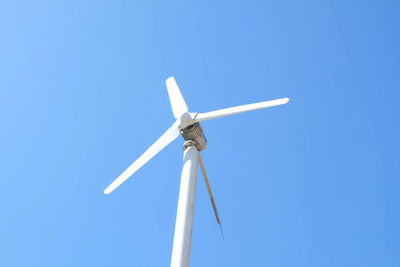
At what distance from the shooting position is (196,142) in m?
18.5

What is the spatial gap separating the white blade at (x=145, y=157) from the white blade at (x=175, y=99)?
1.36 meters

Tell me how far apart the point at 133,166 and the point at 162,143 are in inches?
79.6

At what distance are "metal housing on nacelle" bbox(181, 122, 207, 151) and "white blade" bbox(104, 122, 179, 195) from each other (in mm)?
560

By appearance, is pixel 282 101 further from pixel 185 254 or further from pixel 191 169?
pixel 185 254

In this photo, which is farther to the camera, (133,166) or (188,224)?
(133,166)

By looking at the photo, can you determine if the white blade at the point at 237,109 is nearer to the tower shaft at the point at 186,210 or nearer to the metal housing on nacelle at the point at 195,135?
the metal housing on nacelle at the point at 195,135

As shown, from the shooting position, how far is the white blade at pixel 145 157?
18250mm

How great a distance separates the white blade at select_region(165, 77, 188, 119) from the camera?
20156 millimetres

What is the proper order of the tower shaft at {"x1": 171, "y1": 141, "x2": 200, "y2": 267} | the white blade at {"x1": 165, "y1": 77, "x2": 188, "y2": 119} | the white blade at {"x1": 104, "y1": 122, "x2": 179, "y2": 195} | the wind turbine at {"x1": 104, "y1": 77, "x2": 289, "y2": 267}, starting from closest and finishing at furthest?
the tower shaft at {"x1": 171, "y1": 141, "x2": 200, "y2": 267} < the wind turbine at {"x1": 104, "y1": 77, "x2": 289, "y2": 267} < the white blade at {"x1": 104, "y1": 122, "x2": 179, "y2": 195} < the white blade at {"x1": 165, "y1": 77, "x2": 188, "y2": 119}

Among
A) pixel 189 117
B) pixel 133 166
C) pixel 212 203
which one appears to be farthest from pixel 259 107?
pixel 133 166

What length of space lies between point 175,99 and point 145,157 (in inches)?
194

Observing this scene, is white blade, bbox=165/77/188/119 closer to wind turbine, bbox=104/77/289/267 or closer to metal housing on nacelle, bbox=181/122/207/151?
wind turbine, bbox=104/77/289/267

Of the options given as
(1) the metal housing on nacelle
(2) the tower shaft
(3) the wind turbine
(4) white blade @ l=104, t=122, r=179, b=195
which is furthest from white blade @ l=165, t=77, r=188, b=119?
(2) the tower shaft

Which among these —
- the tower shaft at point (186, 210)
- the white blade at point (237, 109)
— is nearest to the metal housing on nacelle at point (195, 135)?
the tower shaft at point (186, 210)
